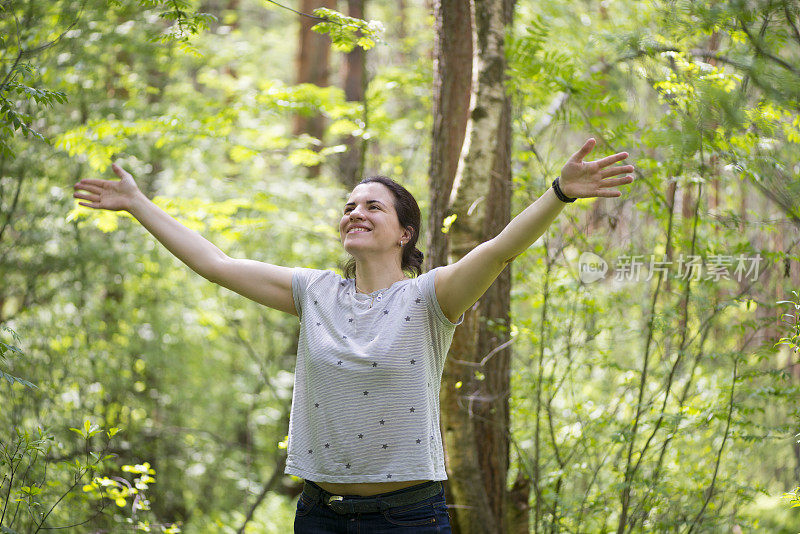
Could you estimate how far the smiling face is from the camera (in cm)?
232

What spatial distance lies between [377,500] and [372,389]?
326 mm

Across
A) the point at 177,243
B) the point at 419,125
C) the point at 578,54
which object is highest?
the point at 419,125

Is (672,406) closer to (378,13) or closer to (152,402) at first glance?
(152,402)

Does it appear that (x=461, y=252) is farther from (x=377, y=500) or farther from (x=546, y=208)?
(x=377, y=500)

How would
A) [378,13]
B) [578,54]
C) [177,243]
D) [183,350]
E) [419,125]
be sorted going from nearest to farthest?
[177,243] < [578,54] < [419,125] < [183,350] < [378,13]

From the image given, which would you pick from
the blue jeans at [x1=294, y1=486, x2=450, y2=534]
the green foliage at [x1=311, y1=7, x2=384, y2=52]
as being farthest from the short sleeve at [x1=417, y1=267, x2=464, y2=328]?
the green foliage at [x1=311, y1=7, x2=384, y2=52]

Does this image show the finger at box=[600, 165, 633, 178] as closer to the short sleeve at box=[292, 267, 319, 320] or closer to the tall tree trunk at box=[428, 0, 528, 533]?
the short sleeve at box=[292, 267, 319, 320]

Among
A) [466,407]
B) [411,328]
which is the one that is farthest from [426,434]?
[466,407]

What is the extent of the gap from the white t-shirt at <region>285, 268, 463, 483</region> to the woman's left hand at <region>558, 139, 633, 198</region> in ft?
1.75

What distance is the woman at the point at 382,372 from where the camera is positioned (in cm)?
200

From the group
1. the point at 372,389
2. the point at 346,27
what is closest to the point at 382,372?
the point at 372,389

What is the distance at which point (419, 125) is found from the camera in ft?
19.2

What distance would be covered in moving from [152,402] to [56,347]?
4.42ft

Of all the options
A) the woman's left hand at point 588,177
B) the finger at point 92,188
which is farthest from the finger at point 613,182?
the finger at point 92,188
